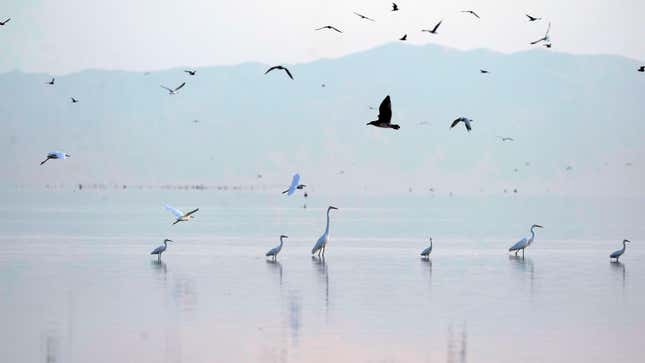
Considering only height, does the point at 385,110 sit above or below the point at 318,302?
above

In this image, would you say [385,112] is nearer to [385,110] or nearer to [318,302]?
[385,110]

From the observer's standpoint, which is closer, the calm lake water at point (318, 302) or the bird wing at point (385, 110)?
the calm lake water at point (318, 302)

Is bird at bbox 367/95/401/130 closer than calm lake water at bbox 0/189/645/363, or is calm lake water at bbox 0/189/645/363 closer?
calm lake water at bbox 0/189/645/363

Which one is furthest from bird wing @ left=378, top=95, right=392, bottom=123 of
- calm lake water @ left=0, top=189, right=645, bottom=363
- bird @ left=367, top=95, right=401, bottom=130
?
calm lake water @ left=0, top=189, right=645, bottom=363

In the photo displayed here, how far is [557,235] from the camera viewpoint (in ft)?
152

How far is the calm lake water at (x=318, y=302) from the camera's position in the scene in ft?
58.7

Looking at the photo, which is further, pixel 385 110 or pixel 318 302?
pixel 318 302

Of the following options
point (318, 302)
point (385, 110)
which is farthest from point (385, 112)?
point (318, 302)

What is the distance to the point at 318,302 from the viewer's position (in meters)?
23.1

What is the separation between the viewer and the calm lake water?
58.7 feet

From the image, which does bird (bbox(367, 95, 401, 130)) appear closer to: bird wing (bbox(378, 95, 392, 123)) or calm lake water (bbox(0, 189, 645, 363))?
bird wing (bbox(378, 95, 392, 123))

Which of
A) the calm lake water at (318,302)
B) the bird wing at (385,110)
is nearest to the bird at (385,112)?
the bird wing at (385,110)

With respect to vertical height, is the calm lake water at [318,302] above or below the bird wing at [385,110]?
below

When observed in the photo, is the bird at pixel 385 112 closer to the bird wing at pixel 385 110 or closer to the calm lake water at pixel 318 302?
the bird wing at pixel 385 110
